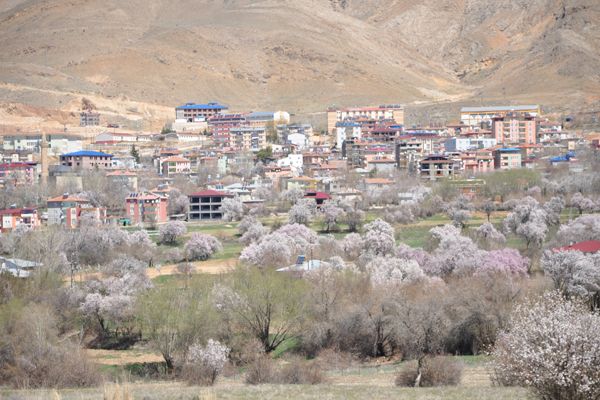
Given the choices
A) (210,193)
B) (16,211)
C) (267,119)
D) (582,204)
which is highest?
(267,119)

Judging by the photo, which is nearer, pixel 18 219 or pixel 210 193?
pixel 18 219

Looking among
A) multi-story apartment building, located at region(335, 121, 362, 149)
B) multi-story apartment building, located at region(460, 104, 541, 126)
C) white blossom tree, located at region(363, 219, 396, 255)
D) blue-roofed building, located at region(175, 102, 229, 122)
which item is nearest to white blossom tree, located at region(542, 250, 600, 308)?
white blossom tree, located at region(363, 219, 396, 255)

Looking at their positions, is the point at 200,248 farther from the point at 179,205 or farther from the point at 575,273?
the point at 575,273

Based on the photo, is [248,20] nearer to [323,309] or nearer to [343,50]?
[343,50]

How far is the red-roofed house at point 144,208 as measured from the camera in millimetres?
65312

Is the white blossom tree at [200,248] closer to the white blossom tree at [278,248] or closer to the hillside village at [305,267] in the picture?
the hillside village at [305,267]

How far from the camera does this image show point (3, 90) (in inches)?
4911

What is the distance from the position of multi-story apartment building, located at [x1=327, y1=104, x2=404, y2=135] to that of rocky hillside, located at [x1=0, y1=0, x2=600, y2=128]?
1584 cm

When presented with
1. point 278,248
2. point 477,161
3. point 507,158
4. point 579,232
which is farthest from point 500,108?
point 278,248

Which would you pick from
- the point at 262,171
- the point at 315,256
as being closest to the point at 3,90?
the point at 262,171

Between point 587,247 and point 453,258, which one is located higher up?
point 587,247

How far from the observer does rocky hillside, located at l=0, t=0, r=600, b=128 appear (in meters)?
132

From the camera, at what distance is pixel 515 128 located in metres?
101

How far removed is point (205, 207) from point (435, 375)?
4562 cm
